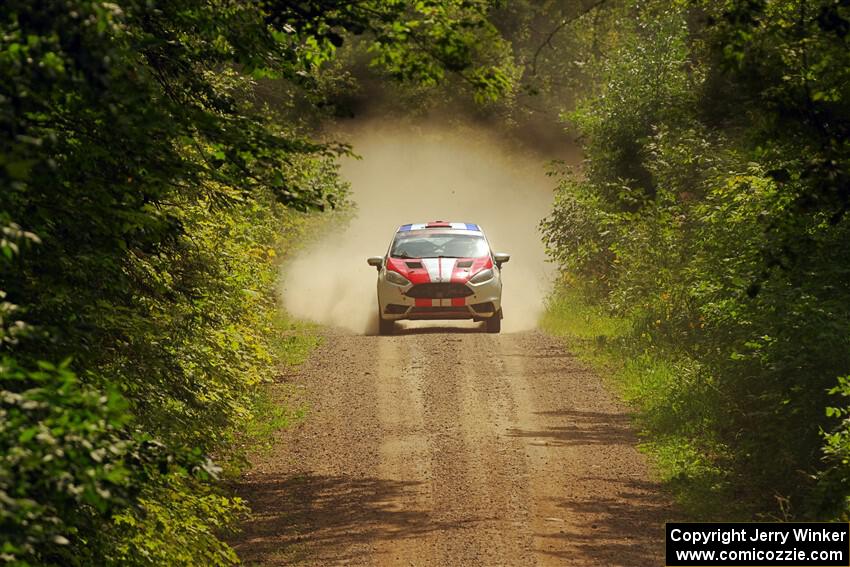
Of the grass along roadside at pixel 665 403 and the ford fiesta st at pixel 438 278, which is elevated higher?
the ford fiesta st at pixel 438 278

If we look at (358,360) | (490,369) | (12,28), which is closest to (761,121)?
(12,28)

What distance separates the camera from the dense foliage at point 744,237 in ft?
29.5

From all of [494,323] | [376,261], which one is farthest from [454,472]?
[494,323]

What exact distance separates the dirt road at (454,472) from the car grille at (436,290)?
1.19 metres

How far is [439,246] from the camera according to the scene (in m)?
23.7

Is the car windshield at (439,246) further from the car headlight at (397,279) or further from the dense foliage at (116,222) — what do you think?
the dense foliage at (116,222)

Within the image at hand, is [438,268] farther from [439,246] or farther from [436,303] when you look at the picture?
[439,246]

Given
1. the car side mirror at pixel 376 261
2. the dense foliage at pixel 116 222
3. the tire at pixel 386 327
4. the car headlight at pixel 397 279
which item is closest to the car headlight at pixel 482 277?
the car headlight at pixel 397 279

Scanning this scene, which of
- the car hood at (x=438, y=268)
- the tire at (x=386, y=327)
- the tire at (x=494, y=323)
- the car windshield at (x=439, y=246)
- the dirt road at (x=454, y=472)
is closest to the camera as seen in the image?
the dirt road at (x=454, y=472)

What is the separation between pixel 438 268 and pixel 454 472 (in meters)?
8.46

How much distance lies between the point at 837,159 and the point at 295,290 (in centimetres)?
2451

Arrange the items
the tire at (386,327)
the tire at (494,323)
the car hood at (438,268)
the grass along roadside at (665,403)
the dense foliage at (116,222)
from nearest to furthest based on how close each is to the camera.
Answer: the dense foliage at (116,222) → the grass along roadside at (665,403) → the car hood at (438,268) → the tire at (494,323) → the tire at (386,327)

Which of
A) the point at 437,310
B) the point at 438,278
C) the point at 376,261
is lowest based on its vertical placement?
the point at 437,310

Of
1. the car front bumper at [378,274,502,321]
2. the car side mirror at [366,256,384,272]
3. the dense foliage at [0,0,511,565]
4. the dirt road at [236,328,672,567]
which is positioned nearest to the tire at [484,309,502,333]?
the car front bumper at [378,274,502,321]
